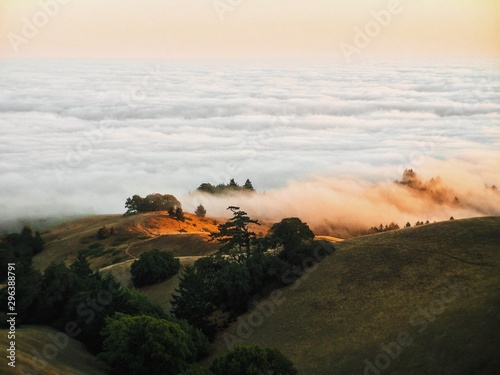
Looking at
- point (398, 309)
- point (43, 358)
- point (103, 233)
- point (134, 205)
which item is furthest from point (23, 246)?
point (398, 309)

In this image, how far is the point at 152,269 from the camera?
7362cm

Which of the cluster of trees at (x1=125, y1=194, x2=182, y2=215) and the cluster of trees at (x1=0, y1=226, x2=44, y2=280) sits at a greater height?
the cluster of trees at (x1=125, y1=194, x2=182, y2=215)

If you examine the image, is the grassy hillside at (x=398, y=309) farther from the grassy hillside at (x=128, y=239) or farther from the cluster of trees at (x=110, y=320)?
the grassy hillside at (x=128, y=239)

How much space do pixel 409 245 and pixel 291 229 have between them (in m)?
11.7

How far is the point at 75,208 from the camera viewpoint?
189625mm

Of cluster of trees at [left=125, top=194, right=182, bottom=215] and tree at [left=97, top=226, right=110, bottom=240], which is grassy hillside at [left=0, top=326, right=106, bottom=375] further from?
cluster of trees at [left=125, top=194, right=182, bottom=215]

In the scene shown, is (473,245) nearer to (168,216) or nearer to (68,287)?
(68,287)

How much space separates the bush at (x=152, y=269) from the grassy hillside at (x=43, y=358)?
72.9 ft

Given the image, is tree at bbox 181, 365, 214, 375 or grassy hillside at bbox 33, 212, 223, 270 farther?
grassy hillside at bbox 33, 212, 223, 270

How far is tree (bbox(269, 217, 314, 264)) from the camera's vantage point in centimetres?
6419

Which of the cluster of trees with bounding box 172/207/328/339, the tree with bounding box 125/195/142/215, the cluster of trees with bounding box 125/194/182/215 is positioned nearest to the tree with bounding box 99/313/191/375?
the cluster of trees with bounding box 172/207/328/339

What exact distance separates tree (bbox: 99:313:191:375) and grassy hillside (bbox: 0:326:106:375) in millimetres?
1924

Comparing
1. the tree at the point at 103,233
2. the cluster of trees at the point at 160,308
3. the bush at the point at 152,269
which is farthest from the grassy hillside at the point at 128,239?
the cluster of trees at the point at 160,308

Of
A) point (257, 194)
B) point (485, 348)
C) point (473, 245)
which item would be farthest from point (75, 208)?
point (485, 348)
